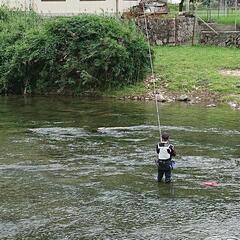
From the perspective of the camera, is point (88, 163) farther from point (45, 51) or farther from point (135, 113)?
point (45, 51)

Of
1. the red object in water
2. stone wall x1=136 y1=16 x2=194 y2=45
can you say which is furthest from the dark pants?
stone wall x1=136 y1=16 x2=194 y2=45

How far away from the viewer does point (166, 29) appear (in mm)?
39906

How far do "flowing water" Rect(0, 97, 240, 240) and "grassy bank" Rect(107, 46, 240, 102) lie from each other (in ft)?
12.6

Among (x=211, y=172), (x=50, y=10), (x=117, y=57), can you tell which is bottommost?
(x=211, y=172)

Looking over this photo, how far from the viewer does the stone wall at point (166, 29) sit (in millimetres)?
39562

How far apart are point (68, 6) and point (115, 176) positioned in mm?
32960

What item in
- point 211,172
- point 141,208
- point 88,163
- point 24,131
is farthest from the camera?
point 24,131

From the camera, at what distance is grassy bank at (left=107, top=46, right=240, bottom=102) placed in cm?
2830

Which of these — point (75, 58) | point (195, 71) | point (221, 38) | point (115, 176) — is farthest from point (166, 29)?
point (115, 176)

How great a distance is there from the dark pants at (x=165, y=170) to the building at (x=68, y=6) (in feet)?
107

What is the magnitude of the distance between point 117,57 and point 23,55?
4974mm

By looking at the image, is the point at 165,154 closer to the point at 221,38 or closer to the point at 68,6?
the point at 221,38

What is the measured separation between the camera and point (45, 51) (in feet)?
99.2

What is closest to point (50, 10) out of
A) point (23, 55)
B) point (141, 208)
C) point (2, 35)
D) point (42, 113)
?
point (2, 35)
